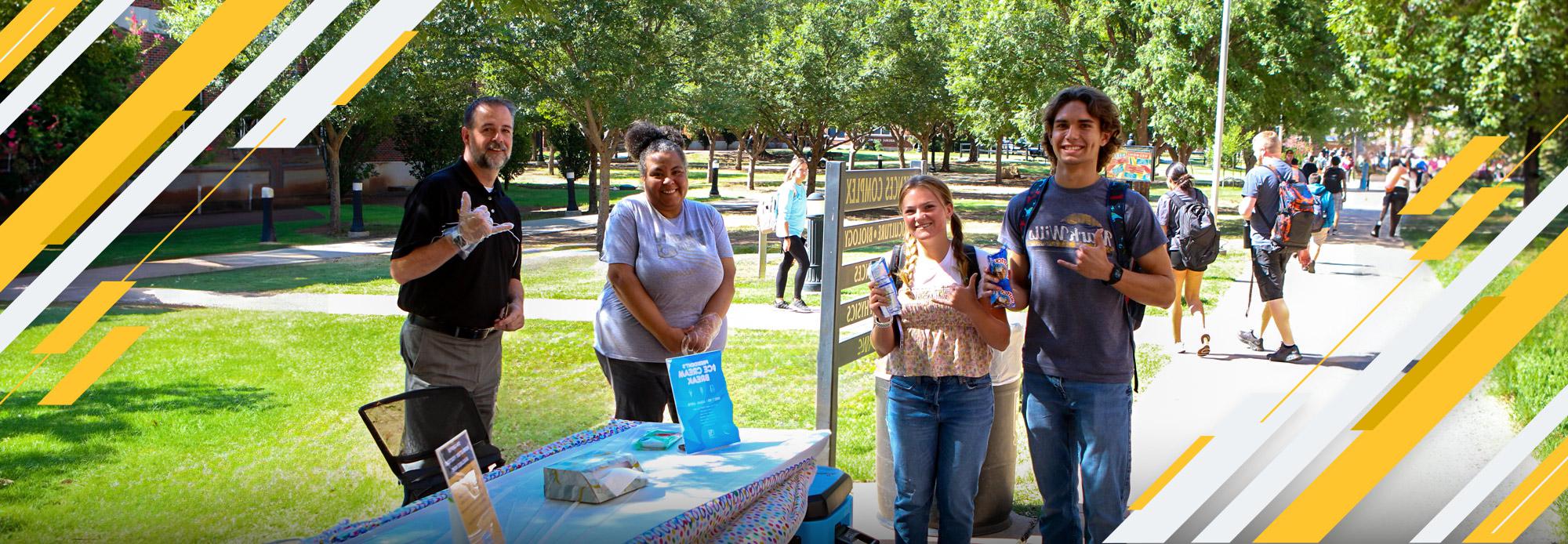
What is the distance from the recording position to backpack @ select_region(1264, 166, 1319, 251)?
816 centimetres

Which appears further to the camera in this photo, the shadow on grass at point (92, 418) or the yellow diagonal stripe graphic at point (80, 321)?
the yellow diagonal stripe graphic at point (80, 321)

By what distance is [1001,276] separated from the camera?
3.41 metres

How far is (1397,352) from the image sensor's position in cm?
777

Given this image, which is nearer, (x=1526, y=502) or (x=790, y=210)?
(x=1526, y=502)

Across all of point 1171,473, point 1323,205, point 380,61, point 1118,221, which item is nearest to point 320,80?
point 1118,221

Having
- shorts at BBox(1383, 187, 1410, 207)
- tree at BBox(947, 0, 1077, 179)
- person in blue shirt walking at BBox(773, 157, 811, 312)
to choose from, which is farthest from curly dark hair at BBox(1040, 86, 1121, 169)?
tree at BBox(947, 0, 1077, 179)

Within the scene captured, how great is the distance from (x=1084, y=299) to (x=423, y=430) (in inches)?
85.3

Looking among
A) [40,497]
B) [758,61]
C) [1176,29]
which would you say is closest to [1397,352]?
[40,497]

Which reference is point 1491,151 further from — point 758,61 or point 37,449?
point 758,61

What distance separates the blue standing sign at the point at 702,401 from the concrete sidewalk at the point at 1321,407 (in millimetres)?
2198

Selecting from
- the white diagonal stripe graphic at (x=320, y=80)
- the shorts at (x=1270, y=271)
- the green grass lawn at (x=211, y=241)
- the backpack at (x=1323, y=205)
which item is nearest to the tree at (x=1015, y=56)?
the backpack at (x=1323, y=205)

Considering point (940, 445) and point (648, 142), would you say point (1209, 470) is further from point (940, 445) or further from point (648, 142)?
point (648, 142)

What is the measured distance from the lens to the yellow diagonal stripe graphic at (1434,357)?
5.09 m

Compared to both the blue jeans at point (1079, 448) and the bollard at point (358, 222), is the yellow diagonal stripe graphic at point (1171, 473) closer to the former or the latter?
the blue jeans at point (1079, 448)
